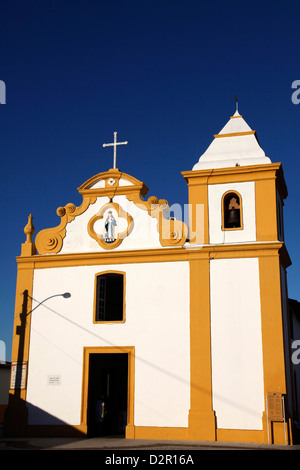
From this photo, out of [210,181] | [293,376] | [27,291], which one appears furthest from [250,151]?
[27,291]

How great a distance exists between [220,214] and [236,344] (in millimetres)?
4223

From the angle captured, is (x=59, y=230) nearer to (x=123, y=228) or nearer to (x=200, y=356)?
(x=123, y=228)

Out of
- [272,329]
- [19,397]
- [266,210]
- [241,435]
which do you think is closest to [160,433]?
[241,435]

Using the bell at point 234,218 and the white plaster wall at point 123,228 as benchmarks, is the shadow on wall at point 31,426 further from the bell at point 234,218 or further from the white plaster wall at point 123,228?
the bell at point 234,218

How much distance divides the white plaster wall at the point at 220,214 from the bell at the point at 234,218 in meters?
0.30

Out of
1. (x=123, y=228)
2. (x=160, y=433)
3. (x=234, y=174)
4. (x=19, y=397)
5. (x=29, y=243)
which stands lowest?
(x=160, y=433)

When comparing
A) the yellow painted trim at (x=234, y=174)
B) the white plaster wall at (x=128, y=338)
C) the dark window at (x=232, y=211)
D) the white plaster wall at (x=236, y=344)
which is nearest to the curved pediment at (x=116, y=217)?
the white plaster wall at (x=128, y=338)

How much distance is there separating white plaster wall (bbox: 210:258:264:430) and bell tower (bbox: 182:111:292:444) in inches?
1.1

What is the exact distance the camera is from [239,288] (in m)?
17.6

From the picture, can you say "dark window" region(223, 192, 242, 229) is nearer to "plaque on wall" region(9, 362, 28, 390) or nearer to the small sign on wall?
the small sign on wall

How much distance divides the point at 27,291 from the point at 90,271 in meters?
2.43

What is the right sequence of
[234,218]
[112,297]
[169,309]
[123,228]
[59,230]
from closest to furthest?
[169,309] < [234,218] < [123,228] < [59,230] < [112,297]
